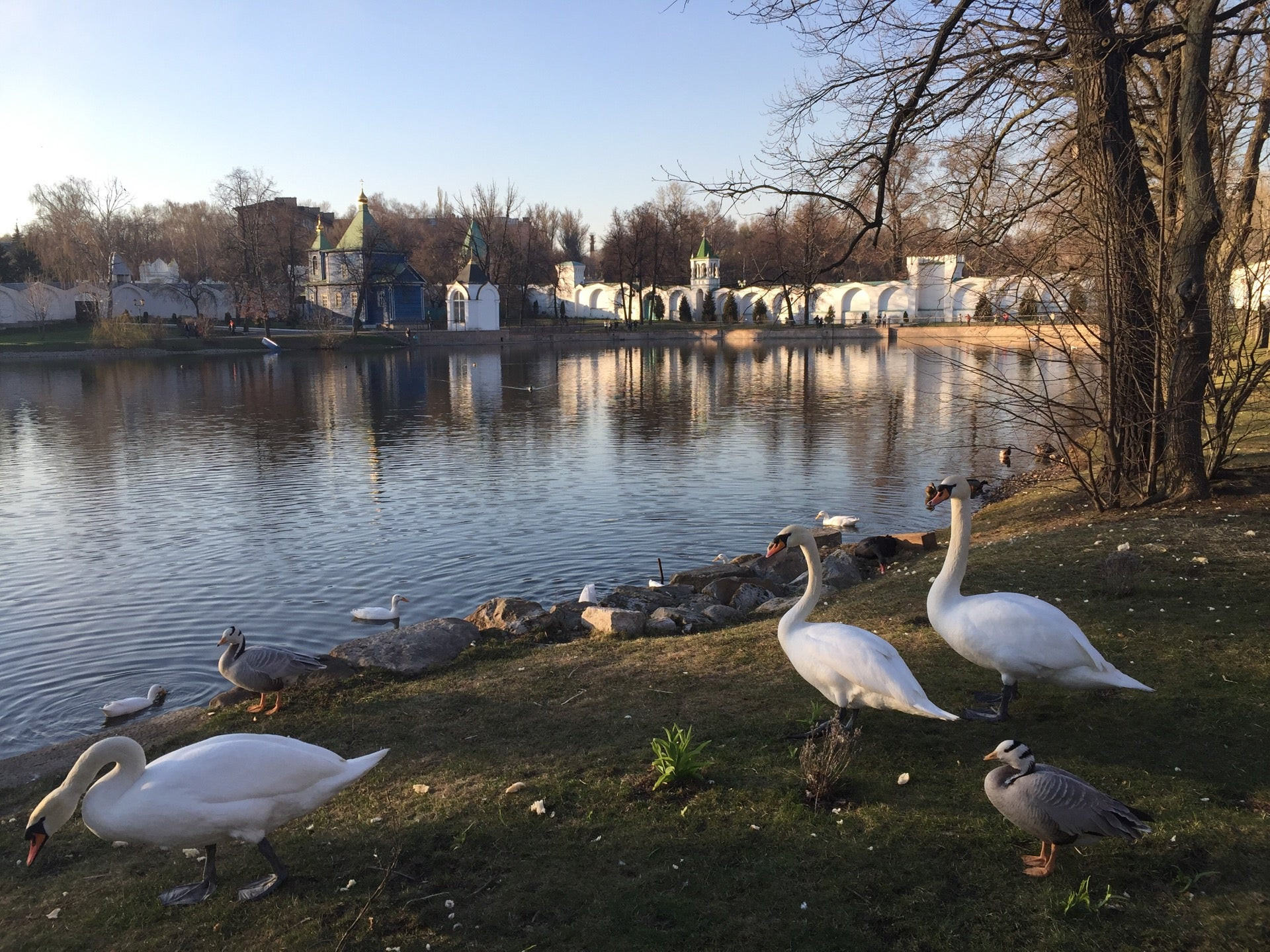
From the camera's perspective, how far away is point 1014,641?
5531 millimetres

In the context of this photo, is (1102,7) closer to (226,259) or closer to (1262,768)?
(1262,768)

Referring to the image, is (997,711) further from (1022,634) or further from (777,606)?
(777,606)

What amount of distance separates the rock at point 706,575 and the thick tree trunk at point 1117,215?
16.2 ft

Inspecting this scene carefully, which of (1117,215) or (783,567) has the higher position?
(1117,215)

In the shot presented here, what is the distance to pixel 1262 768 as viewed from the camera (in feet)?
16.3

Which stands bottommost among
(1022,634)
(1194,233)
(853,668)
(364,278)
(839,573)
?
(839,573)

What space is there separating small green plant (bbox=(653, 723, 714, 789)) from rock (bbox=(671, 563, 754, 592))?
693cm

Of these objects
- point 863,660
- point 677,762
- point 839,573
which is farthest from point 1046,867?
point 839,573

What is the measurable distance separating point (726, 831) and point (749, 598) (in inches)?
244

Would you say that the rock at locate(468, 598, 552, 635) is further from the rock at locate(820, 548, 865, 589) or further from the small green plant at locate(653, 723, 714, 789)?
the small green plant at locate(653, 723, 714, 789)

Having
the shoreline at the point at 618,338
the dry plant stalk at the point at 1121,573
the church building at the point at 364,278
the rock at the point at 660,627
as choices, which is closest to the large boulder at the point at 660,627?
the rock at the point at 660,627

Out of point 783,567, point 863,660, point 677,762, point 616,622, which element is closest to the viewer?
point 677,762

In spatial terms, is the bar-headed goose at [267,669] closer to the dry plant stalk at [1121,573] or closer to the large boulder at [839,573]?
the large boulder at [839,573]

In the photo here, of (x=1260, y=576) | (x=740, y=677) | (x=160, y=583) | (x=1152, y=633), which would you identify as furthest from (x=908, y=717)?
(x=160, y=583)
